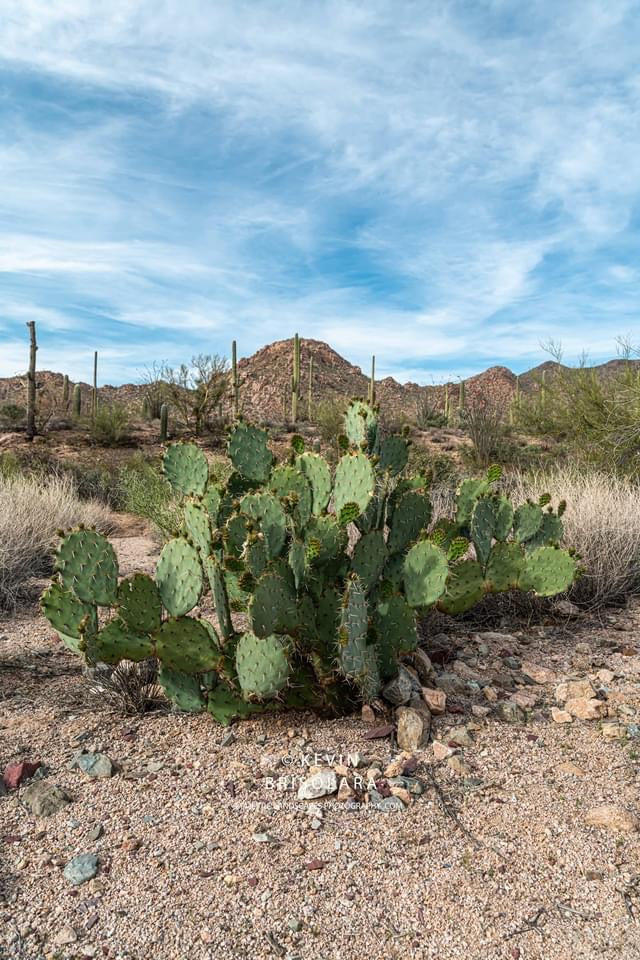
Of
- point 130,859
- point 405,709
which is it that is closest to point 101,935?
point 130,859

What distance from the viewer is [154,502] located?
900cm

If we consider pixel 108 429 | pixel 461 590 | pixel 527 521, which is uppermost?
pixel 108 429

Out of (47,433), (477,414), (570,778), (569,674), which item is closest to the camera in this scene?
(570,778)

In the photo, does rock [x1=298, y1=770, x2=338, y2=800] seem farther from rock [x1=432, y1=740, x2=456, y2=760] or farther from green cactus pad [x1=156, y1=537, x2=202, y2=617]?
green cactus pad [x1=156, y1=537, x2=202, y2=617]

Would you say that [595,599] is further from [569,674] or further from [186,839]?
[186,839]

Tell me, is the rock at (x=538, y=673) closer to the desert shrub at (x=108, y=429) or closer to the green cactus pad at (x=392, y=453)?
the green cactus pad at (x=392, y=453)

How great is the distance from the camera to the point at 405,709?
125 inches

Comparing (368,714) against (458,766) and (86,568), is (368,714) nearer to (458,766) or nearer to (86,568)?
(458,766)

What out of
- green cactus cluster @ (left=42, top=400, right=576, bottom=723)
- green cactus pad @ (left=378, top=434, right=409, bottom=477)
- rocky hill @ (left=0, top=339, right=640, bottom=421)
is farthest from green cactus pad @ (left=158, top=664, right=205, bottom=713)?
rocky hill @ (left=0, top=339, right=640, bottom=421)

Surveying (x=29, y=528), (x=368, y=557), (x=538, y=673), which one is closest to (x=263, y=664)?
(x=368, y=557)

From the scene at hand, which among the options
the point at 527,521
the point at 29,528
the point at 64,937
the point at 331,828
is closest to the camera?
the point at 64,937

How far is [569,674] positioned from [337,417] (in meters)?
17.7

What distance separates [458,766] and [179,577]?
1.46 meters

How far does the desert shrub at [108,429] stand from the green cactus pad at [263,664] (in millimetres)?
18139
